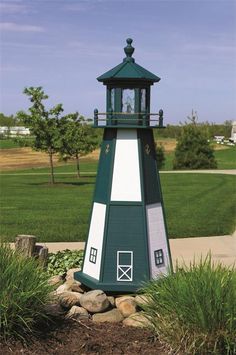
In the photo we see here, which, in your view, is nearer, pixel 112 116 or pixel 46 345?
pixel 46 345

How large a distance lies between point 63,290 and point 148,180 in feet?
8.14

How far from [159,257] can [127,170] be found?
162 centimetres

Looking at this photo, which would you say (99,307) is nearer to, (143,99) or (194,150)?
(143,99)

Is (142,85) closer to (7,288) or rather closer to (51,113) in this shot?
(7,288)

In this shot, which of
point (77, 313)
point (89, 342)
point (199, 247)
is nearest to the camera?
point (89, 342)

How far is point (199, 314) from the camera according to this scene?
6.40 m

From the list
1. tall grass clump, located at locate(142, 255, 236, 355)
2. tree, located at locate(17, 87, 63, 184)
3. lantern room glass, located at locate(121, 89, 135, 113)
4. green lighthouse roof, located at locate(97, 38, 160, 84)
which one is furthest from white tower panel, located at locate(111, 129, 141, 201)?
tree, located at locate(17, 87, 63, 184)

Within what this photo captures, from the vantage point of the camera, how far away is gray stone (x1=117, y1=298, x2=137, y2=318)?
320 inches

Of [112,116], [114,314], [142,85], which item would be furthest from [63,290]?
[142,85]

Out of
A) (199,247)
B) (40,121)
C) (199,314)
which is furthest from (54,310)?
(40,121)

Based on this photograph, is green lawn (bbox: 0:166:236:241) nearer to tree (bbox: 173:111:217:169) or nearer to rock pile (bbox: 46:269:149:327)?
rock pile (bbox: 46:269:149:327)

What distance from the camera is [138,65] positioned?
900 centimetres

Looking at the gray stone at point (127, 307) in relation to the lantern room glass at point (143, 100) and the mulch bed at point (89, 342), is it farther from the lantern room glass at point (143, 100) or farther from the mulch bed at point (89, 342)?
the lantern room glass at point (143, 100)

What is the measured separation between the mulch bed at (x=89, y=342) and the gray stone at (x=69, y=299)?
0.65 metres
